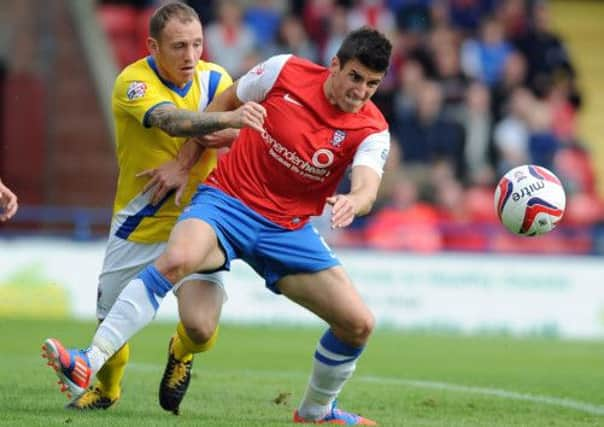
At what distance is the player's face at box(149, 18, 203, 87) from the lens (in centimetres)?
834

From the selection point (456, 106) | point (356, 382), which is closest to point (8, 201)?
point (356, 382)

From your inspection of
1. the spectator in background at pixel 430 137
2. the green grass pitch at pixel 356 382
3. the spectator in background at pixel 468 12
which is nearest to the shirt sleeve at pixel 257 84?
the green grass pitch at pixel 356 382

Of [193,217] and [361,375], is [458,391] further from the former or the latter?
[193,217]

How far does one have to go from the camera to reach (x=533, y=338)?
688 inches

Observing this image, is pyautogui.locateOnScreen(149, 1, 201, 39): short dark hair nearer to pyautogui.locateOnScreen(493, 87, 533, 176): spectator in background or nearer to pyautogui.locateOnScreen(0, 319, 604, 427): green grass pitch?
pyautogui.locateOnScreen(0, 319, 604, 427): green grass pitch

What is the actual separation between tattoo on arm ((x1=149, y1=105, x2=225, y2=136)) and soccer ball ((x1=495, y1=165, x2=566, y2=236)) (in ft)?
6.86

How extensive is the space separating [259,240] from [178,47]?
50.9 inches

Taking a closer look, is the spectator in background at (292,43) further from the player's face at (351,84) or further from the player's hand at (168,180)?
the player's face at (351,84)

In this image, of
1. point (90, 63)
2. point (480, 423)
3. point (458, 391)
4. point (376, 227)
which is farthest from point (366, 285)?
point (480, 423)

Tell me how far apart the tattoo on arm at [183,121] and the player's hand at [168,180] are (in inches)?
14.0

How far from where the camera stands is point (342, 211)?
7.37 m

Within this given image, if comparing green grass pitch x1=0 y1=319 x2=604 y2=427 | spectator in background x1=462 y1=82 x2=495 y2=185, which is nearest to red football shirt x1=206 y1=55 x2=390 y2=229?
green grass pitch x1=0 y1=319 x2=604 y2=427

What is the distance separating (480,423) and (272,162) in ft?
6.47

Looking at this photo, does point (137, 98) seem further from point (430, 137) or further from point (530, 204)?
point (430, 137)
